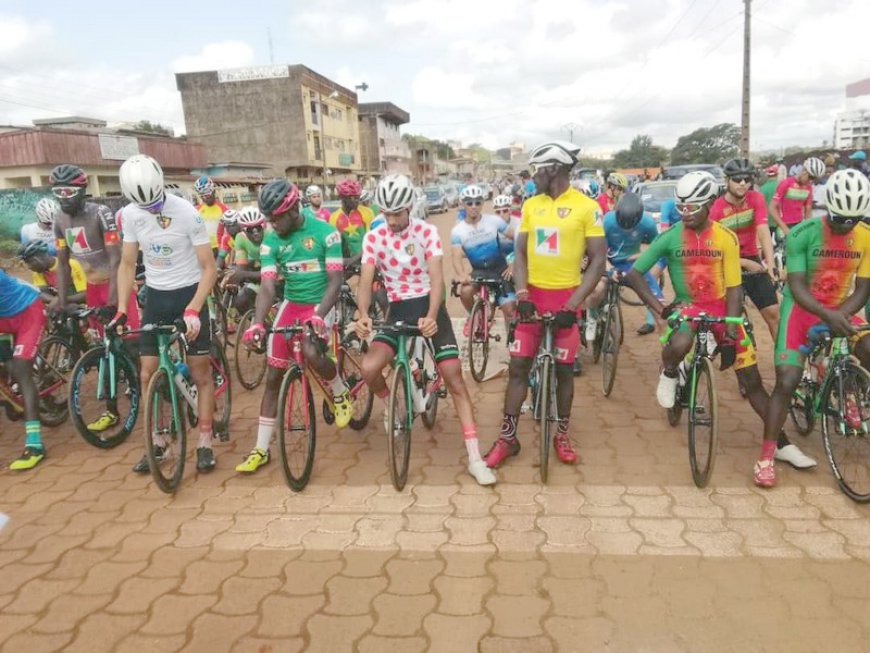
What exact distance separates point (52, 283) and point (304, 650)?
5775mm

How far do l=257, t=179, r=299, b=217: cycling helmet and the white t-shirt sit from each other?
0.58m

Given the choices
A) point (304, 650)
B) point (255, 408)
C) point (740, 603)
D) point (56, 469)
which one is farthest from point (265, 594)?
point (255, 408)

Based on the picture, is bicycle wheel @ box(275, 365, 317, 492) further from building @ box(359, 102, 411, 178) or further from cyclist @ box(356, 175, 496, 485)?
building @ box(359, 102, 411, 178)

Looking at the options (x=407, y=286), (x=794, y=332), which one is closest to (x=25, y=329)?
(x=407, y=286)

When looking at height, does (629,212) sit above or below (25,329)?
above

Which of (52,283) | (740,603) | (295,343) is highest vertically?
(52,283)

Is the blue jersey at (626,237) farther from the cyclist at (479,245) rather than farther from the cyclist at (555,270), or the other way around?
the cyclist at (555,270)

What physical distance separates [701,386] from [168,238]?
3.95 m

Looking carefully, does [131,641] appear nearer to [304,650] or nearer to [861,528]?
[304,650]

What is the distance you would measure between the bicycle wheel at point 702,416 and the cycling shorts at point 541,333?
0.83m

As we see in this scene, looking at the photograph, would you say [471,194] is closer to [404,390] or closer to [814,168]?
[404,390]

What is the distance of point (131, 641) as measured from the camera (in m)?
2.82

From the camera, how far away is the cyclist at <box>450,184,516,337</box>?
6453 millimetres

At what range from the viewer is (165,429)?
14.4 feet
